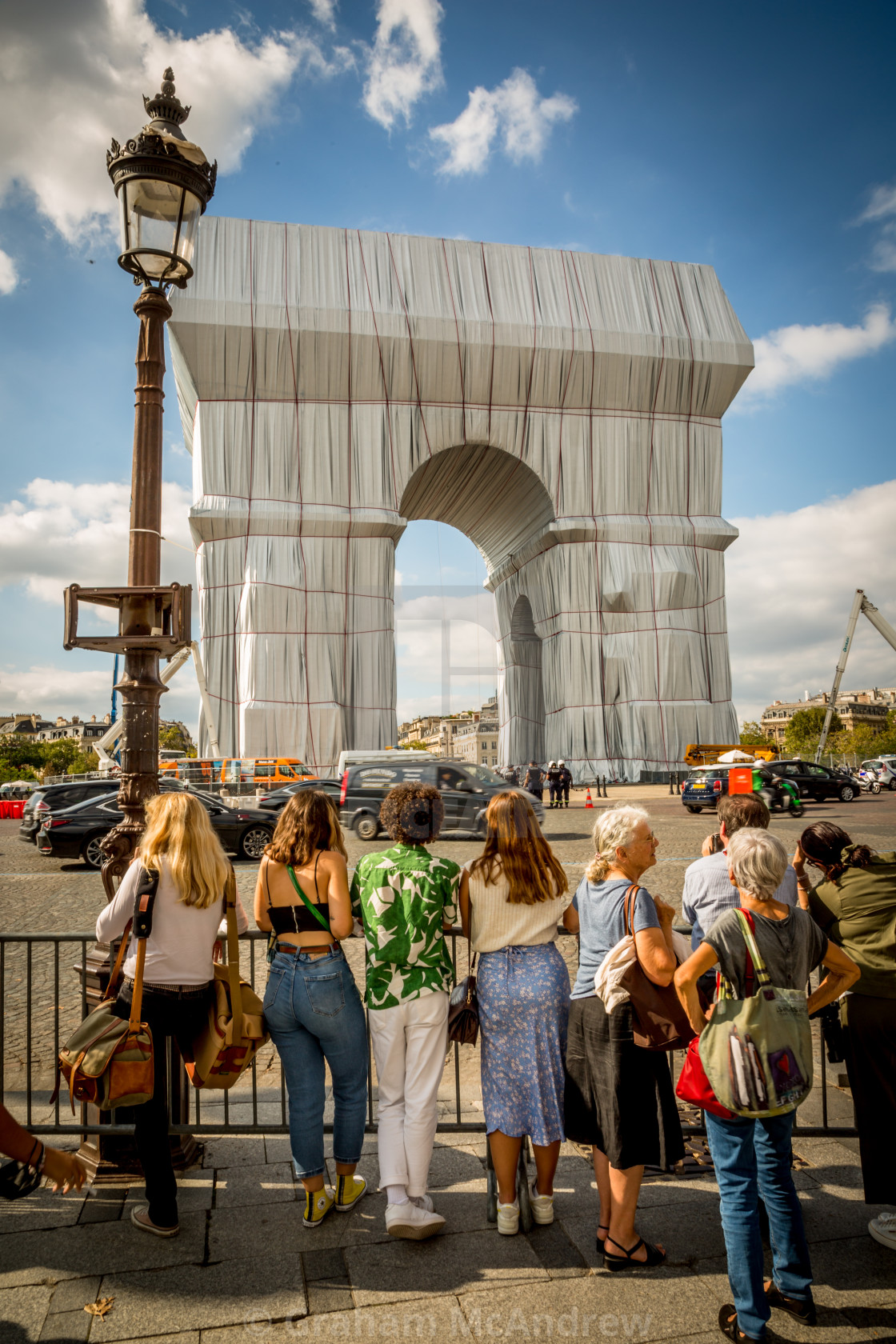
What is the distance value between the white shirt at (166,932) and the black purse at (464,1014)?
3.15 feet

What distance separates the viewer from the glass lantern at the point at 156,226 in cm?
471

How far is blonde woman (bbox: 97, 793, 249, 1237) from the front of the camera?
11.1ft

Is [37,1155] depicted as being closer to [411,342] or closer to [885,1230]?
[885,1230]

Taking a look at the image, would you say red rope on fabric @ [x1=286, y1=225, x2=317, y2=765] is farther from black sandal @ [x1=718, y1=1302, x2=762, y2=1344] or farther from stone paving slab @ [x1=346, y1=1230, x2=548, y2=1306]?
black sandal @ [x1=718, y1=1302, x2=762, y2=1344]

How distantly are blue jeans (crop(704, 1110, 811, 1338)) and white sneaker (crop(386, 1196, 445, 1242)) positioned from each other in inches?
41.7

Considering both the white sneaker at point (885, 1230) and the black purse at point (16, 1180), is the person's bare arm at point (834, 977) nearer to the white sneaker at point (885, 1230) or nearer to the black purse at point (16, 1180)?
the white sneaker at point (885, 1230)

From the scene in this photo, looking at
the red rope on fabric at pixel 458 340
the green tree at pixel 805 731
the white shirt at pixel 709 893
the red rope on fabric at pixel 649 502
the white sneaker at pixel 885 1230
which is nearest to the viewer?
the white sneaker at pixel 885 1230

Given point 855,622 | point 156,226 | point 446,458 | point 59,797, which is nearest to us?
point 156,226

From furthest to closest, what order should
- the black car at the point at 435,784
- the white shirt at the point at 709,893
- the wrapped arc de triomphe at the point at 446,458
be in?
the wrapped arc de triomphe at the point at 446,458, the black car at the point at 435,784, the white shirt at the point at 709,893

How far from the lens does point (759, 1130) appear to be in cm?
294

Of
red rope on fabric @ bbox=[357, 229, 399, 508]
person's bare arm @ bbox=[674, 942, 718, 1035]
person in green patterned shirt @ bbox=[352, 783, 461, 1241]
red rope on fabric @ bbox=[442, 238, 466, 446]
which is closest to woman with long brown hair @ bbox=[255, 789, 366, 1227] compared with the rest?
person in green patterned shirt @ bbox=[352, 783, 461, 1241]

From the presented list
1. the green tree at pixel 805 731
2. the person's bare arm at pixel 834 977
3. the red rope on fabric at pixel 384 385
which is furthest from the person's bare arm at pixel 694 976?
the green tree at pixel 805 731

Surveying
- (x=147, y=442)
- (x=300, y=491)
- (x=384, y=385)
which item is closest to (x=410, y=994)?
(x=147, y=442)

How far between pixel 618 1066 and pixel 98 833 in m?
13.1
